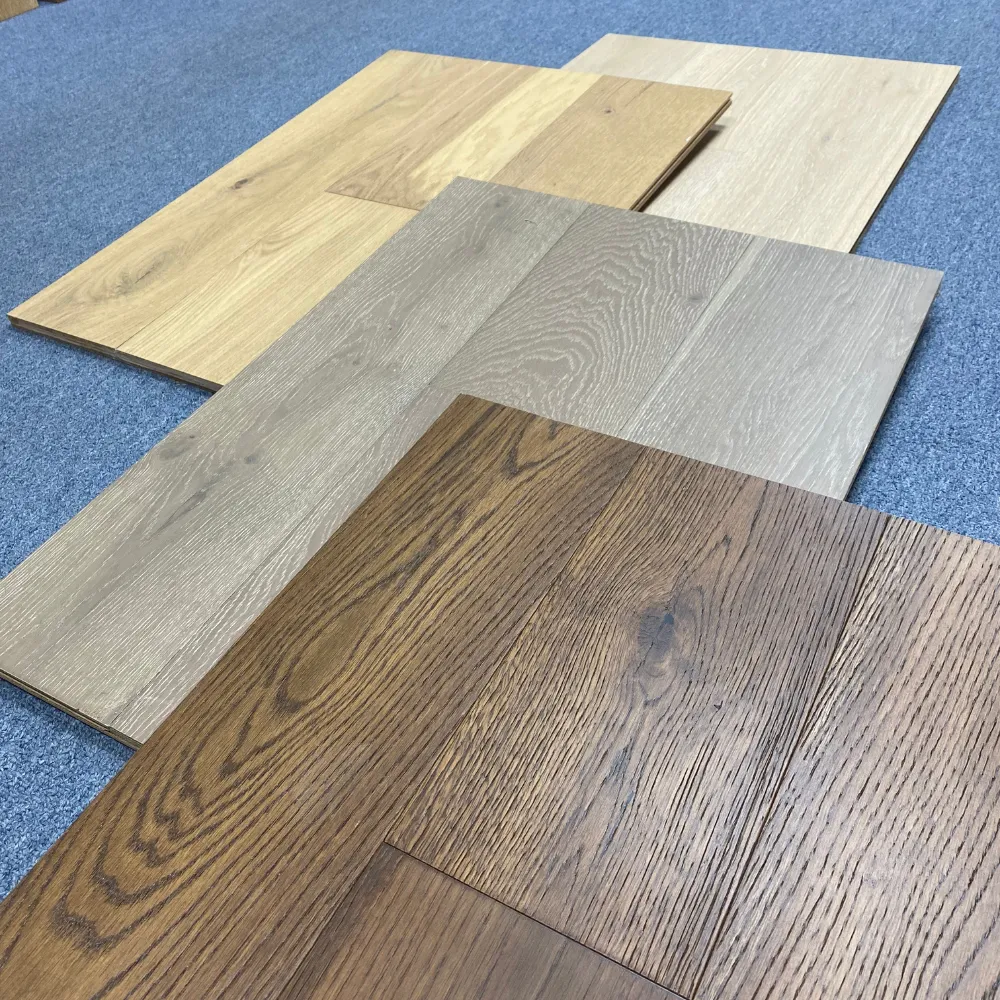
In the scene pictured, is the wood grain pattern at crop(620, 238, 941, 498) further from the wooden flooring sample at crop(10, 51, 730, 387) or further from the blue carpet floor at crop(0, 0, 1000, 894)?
the wooden flooring sample at crop(10, 51, 730, 387)

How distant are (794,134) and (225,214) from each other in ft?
3.15

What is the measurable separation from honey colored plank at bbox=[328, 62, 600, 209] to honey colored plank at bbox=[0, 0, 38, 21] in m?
1.43

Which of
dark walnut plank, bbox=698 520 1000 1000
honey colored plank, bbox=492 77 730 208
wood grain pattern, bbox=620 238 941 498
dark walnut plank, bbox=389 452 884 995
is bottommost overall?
wood grain pattern, bbox=620 238 941 498

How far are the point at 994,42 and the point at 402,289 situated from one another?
4.52 feet

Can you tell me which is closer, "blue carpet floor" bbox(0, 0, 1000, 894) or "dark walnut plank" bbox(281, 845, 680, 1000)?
"dark walnut plank" bbox(281, 845, 680, 1000)

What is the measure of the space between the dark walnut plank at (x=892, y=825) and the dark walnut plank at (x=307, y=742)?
22 cm

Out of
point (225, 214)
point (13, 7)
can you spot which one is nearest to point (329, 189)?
point (225, 214)

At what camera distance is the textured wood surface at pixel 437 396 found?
1015 millimetres

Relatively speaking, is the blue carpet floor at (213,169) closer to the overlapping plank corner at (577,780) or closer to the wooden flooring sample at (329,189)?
the wooden flooring sample at (329,189)

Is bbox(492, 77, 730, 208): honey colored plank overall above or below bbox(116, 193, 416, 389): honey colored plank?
above

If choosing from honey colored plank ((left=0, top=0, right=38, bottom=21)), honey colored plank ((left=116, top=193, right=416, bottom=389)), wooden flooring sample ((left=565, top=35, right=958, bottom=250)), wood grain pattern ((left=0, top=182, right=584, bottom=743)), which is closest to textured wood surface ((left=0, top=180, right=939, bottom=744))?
wood grain pattern ((left=0, top=182, right=584, bottom=743))

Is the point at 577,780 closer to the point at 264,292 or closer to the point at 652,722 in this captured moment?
the point at 652,722

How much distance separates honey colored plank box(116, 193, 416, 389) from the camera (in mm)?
1410

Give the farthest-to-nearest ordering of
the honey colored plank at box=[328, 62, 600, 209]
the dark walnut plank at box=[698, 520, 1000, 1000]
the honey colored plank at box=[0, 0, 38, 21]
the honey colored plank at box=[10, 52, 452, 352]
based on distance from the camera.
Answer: the honey colored plank at box=[0, 0, 38, 21], the honey colored plank at box=[328, 62, 600, 209], the honey colored plank at box=[10, 52, 452, 352], the dark walnut plank at box=[698, 520, 1000, 1000]
